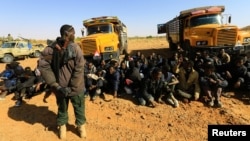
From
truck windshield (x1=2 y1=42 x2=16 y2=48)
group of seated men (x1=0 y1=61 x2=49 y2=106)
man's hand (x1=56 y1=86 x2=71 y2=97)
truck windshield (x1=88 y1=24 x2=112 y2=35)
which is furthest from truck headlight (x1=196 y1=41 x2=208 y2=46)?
truck windshield (x1=2 y1=42 x2=16 y2=48)

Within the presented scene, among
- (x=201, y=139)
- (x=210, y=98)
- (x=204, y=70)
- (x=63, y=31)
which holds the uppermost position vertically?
(x=63, y=31)

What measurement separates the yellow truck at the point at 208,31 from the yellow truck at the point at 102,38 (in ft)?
11.0

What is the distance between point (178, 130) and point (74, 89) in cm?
269

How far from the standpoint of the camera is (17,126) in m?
6.37

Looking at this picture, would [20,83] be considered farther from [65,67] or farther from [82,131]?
[65,67]

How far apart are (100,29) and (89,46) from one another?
4.96ft

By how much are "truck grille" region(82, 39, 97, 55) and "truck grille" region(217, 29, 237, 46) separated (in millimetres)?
5314

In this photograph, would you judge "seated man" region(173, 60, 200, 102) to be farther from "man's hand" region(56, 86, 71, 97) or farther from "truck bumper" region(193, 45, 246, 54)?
"man's hand" region(56, 86, 71, 97)

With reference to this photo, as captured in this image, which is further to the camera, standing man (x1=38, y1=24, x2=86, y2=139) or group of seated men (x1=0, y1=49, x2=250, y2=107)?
group of seated men (x1=0, y1=49, x2=250, y2=107)

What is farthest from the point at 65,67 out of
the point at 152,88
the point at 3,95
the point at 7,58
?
the point at 7,58

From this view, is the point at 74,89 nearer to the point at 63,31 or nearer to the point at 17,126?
the point at 63,31

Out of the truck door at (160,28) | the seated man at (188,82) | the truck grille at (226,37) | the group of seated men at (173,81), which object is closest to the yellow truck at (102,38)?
the group of seated men at (173,81)

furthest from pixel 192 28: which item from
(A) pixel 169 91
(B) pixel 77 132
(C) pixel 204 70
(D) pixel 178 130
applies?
(B) pixel 77 132

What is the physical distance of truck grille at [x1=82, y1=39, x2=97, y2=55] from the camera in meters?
12.0
